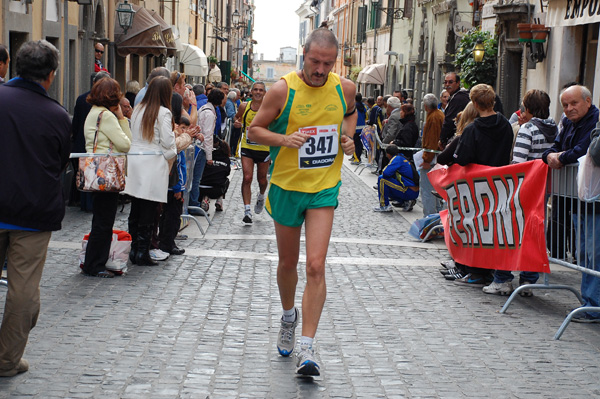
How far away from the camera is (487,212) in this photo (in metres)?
8.79

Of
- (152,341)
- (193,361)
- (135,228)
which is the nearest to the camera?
(193,361)

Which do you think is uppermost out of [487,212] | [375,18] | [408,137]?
[375,18]

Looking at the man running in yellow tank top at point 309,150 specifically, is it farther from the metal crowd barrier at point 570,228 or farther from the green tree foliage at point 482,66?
the green tree foliage at point 482,66

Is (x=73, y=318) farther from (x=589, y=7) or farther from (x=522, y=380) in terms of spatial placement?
(x=589, y=7)

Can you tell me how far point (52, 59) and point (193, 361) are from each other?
196 cm

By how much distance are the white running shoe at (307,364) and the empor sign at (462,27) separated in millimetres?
20822

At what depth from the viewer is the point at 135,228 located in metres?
9.30

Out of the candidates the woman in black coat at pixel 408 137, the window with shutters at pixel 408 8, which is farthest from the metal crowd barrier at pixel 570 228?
the window with shutters at pixel 408 8

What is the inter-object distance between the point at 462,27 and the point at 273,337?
2072cm

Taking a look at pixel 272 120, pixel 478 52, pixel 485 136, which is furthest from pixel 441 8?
pixel 272 120

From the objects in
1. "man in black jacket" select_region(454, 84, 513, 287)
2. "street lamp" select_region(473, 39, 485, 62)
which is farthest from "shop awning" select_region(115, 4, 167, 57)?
"man in black jacket" select_region(454, 84, 513, 287)

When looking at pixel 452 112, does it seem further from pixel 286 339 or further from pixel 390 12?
pixel 390 12

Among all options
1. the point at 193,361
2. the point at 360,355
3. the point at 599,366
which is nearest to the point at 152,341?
the point at 193,361

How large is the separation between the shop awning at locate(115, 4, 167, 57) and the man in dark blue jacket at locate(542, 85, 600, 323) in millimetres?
17171
